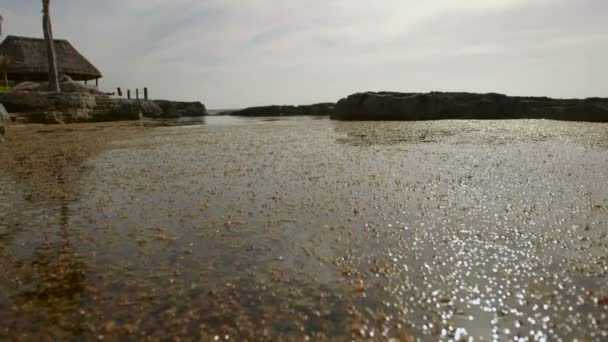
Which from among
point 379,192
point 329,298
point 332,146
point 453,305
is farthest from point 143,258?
point 332,146

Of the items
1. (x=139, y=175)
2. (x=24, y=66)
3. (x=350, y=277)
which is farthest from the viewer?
(x=24, y=66)

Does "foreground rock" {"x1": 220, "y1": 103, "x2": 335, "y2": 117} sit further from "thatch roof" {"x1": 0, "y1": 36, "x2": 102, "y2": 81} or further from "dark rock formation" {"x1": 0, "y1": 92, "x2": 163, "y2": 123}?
"dark rock formation" {"x1": 0, "y1": 92, "x2": 163, "y2": 123}

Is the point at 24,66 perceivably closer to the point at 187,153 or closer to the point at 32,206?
the point at 187,153

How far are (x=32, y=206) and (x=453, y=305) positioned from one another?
7.39 feet

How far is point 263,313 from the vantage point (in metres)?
0.98

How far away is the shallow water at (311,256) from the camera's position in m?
0.93

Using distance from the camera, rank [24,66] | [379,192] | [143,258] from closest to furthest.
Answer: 1. [143,258]
2. [379,192]
3. [24,66]

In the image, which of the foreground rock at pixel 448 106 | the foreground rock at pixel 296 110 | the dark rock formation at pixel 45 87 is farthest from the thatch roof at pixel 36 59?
the foreground rock at pixel 448 106

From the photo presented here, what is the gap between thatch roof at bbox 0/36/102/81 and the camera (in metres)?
18.0

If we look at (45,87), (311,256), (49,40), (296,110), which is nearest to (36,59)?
(45,87)

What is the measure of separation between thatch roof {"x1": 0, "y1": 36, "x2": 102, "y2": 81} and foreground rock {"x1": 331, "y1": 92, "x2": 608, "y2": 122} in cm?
1679

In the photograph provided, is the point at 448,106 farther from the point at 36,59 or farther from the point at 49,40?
the point at 36,59

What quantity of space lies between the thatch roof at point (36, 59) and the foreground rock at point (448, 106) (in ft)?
55.1

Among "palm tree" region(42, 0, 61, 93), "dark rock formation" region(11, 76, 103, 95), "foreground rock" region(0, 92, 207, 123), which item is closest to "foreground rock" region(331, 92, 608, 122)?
"foreground rock" region(0, 92, 207, 123)
